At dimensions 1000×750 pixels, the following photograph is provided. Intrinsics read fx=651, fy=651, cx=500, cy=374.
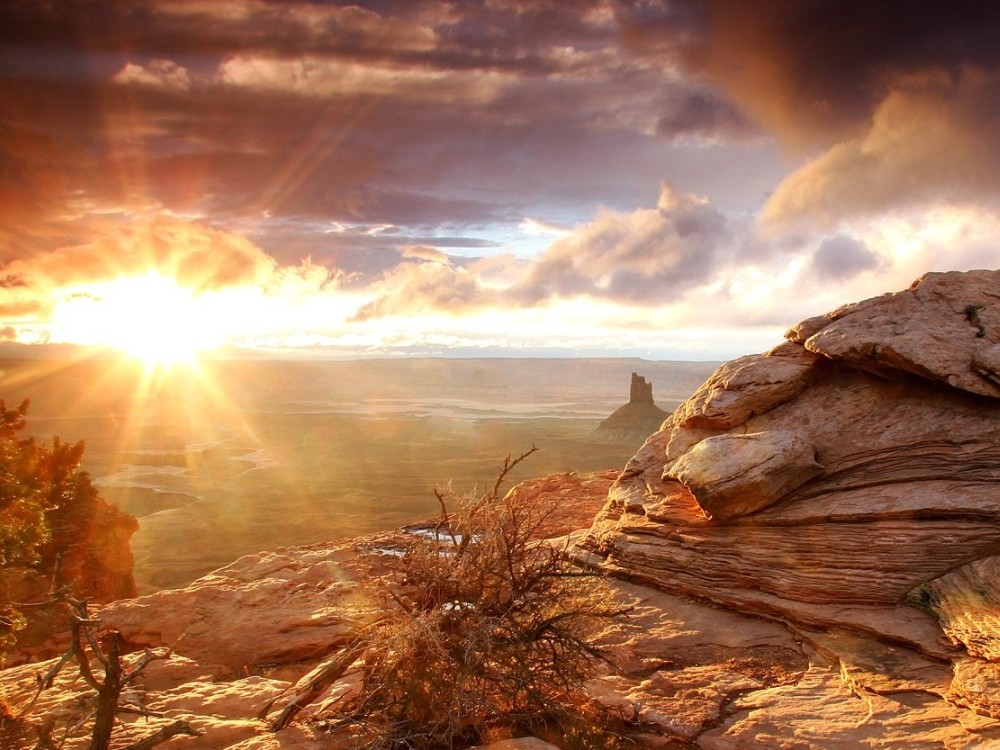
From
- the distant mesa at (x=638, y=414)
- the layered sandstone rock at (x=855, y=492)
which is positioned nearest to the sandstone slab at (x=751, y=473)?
the layered sandstone rock at (x=855, y=492)

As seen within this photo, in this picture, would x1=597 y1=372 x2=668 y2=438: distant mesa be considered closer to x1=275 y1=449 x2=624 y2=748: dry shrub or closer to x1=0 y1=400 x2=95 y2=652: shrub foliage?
x1=0 y1=400 x2=95 y2=652: shrub foliage

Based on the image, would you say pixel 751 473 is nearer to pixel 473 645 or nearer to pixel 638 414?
pixel 473 645

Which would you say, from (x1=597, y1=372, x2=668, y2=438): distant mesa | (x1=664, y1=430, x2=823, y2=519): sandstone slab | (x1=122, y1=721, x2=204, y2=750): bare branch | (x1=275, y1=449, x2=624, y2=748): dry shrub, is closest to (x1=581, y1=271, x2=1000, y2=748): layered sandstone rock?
(x1=664, y1=430, x2=823, y2=519): sandstone slab

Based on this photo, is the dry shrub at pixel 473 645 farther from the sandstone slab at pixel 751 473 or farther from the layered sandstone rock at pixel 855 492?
the sandstone slab at pixel 751 473

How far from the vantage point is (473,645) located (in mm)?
6934

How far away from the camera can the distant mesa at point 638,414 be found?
9894cm

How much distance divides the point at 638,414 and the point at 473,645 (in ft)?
315

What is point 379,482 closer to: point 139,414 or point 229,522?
point 229,522

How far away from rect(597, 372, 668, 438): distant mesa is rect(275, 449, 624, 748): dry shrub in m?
92.0

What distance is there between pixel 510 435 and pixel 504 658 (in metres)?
121

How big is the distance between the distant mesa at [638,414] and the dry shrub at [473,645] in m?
92.0

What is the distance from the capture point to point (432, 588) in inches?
294

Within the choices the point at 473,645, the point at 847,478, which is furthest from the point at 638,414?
the point at 473,645

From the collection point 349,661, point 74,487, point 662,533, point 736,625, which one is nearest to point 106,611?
point 349,661
